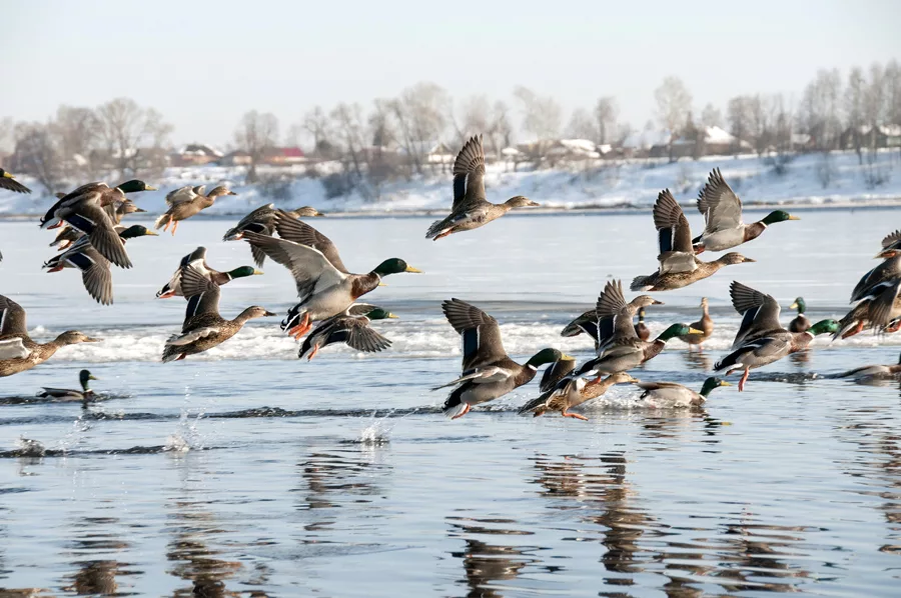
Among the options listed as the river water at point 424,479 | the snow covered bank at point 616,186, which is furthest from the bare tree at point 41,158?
the river water at point 424,479

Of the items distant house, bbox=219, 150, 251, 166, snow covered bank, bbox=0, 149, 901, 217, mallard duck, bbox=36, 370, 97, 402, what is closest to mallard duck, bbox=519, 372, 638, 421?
mallard duck, bbox=36, 370, 97, 402

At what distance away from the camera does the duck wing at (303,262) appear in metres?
10.9

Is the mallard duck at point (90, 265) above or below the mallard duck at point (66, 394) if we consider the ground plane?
above

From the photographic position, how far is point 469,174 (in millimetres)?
13227

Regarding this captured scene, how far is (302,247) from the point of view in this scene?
35.9 feet

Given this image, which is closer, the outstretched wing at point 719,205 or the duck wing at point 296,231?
the duck wing at point 296,231

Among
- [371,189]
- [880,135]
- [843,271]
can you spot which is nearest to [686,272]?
[843,271]

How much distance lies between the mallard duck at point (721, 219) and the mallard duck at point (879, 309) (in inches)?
44.4

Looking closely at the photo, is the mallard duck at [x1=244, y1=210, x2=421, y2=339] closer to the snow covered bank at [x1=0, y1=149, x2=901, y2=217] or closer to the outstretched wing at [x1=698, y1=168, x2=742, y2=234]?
the outstretched wing at [x1=698, y1=168, x2=742, y2=234]

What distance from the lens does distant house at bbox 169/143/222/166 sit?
163337 mm

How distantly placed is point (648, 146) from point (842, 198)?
47.8 m

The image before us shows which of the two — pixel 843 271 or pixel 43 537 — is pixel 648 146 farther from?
pixel 43 537

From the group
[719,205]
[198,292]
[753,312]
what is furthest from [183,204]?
[753,312]

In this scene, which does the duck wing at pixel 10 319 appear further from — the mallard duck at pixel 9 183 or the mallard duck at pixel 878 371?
the mallard duck at pixel 878 371
